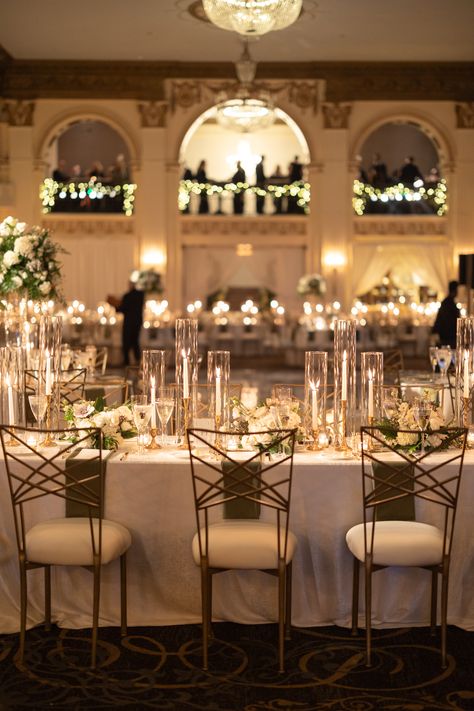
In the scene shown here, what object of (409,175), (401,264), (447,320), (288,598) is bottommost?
(288,598)

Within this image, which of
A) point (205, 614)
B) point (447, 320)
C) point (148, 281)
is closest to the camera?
point (205, 614)

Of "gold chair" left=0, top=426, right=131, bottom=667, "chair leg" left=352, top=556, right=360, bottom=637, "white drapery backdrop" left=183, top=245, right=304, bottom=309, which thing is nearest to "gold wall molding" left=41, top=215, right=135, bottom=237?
"white drapery backdrop" left=183, top=245, right=304, bottom=309

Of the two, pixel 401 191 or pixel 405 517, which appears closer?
pixel 405 517

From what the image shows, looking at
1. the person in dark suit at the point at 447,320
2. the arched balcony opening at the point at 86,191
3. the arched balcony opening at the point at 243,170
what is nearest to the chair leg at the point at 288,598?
the person in dark suit at the point at 447,320

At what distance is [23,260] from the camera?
754cm

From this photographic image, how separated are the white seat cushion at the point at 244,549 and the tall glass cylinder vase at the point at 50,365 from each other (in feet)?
3.98

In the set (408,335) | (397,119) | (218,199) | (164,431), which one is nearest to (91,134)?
(218,199)

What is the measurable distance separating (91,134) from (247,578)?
2117cm

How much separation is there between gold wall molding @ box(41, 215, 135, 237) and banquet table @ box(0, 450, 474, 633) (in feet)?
49.7

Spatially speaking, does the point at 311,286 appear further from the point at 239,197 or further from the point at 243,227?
the point at 239,197

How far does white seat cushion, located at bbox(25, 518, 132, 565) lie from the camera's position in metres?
4.08

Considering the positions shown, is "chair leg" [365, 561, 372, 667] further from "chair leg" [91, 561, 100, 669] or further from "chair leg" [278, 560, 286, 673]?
"chair leg" [91, 561, 100, 669]

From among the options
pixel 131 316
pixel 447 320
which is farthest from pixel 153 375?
pixel 131 316

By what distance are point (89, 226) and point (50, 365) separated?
14919 millimetres
